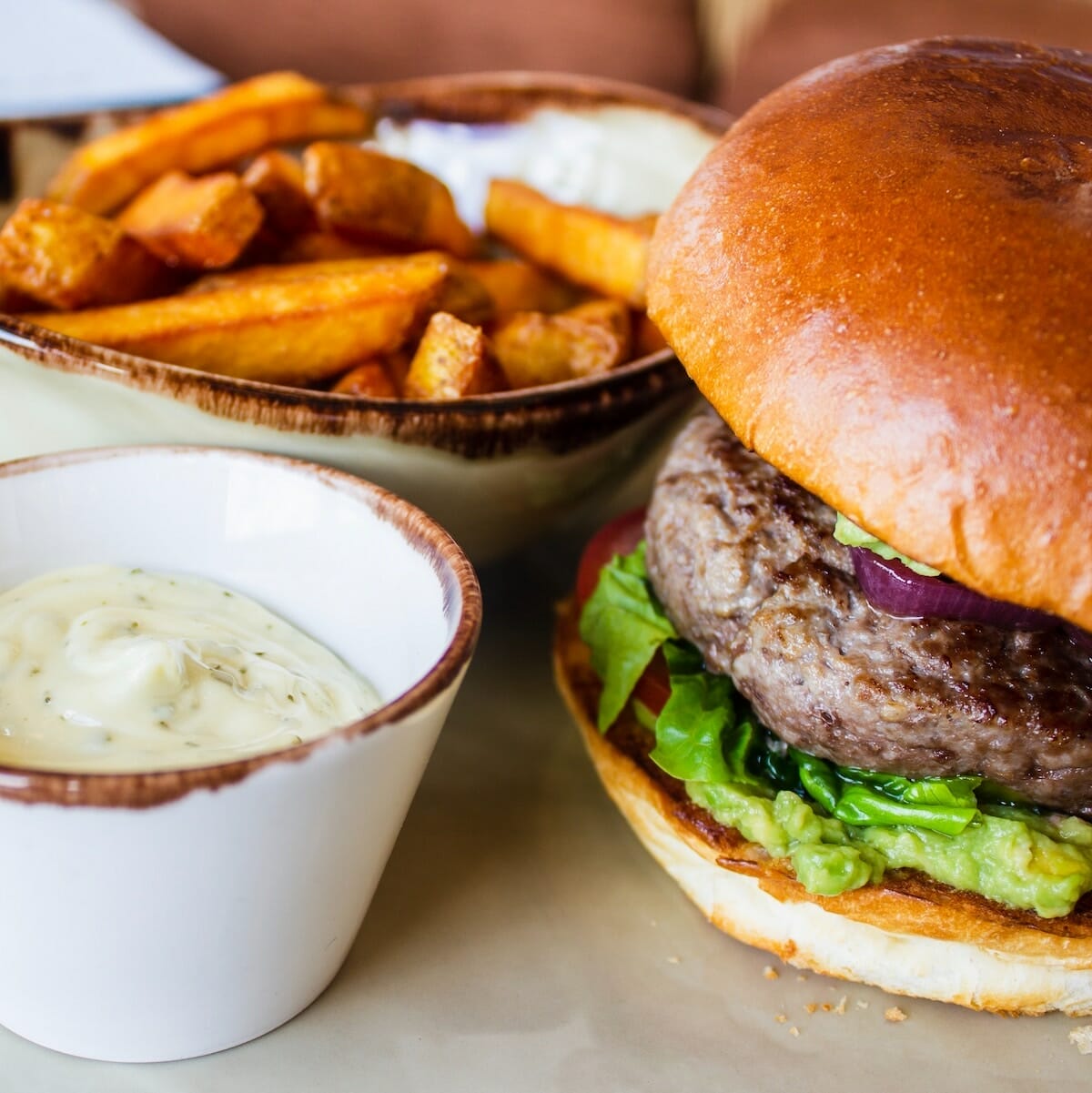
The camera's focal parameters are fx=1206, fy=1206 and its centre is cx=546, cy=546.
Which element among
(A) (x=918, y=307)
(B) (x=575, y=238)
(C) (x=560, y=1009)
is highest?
(A) (x=918, y=307)

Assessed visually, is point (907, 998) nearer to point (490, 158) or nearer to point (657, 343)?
point (657, 343)

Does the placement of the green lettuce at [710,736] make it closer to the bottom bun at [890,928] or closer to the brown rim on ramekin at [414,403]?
the bottom bun at [890,928]

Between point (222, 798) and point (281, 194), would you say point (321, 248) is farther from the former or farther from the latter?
point (222, 798)

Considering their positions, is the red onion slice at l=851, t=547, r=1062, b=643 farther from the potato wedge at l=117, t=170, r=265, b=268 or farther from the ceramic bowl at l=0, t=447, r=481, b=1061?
the potato wedge at l=117, t=170, r=265, b=268

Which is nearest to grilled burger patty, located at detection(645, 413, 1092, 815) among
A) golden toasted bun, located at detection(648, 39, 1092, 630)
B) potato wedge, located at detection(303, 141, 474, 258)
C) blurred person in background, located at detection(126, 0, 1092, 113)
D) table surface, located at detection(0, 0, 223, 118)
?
golden toasted bun, located at detection(648, 39, 1092, 630)

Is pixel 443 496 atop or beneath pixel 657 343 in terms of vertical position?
beneath

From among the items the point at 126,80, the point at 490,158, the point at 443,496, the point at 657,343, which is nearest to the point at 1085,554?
the point at 443,496

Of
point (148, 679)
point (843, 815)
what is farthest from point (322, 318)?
point (843, 815)
